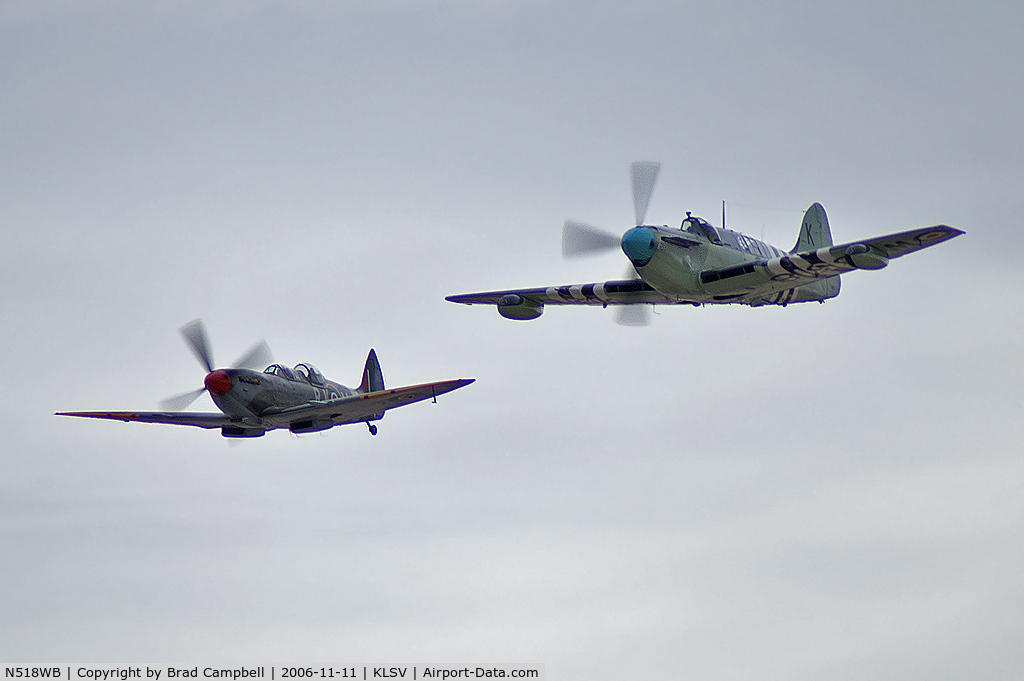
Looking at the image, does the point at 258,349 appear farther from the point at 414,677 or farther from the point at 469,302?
the point at 414,677

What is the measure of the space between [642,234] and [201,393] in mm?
19784

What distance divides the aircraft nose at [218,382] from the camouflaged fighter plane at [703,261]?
1514cm

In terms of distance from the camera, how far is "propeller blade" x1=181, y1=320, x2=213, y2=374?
164 ft

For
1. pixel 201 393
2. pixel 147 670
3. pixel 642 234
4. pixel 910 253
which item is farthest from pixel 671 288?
pixel 147 670

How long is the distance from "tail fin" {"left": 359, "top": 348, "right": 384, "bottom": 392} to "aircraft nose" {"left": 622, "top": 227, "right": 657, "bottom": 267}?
58.7 ft

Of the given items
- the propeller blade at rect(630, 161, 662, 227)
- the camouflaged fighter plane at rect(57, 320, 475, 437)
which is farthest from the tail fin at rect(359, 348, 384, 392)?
the propeller blade at rect(630, 161, 662, 227)

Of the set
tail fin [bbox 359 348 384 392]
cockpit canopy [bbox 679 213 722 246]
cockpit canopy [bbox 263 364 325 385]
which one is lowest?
cockpit canopy [bbox 263 364 325 385]

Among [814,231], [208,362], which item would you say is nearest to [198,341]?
[208,362]

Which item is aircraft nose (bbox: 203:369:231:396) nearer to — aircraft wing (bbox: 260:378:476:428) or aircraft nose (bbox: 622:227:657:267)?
aircraft wing (bbox: 260:378:476:428)

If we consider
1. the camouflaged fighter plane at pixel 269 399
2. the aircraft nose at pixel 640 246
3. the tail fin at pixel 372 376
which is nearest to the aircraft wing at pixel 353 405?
the camouflaged fighter plane at pixel 269 399

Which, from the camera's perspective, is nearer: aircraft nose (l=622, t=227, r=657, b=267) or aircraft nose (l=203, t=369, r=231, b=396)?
aircraft nose (l=622, t=227, r=657, b=267)

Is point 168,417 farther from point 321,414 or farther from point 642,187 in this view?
point 642,187

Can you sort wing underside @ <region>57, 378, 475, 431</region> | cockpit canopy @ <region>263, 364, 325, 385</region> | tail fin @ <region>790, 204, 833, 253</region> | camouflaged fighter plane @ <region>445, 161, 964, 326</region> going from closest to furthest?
camouflaged fighter plane @ <region>445, 161, 964, 326</region> → wing underside @ <region>57, 378, 475, 431</region> → cockpit canopy @ <region>263, 364, 325, 385</region> → tail fin @ <region>790, 204, 833, 253</region>

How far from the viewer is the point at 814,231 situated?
189 ft
